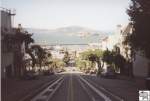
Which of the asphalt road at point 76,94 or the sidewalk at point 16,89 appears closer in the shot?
the asphalt road at point 76,94

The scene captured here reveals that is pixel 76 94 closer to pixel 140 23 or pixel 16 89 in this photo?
pixel 140 23

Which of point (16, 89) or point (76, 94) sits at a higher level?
point (16, 89)

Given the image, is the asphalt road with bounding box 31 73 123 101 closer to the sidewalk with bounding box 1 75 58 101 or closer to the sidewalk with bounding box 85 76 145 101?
the sidewalk with bounding box 85 76 145 101

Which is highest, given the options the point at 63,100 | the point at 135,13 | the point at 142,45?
the point at 135,13

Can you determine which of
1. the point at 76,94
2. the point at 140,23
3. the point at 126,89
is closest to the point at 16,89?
the point at 126,89

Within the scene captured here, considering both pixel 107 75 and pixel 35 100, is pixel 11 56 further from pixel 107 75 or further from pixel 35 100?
pixel 35 100

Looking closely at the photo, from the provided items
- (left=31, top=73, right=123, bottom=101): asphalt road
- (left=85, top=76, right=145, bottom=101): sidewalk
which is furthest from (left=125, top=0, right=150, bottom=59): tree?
(left=31, top=73, right=123, bottom=101): asphalt road

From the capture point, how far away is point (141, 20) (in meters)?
46.8

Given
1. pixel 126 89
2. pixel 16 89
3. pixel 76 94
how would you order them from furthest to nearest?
pixel 16 89
pixel 126 89
pixel 76 94

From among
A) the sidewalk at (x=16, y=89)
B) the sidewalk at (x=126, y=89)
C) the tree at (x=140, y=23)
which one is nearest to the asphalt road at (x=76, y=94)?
the sidewalk at (x=126, y=89)

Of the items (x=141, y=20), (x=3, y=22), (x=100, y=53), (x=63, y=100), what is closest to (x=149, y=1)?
(x=141, y=20)

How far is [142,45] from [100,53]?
103426mm

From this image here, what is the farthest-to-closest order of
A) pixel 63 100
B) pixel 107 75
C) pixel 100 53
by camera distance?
pixel 100 53
pixel 107 75
pixel 63 100

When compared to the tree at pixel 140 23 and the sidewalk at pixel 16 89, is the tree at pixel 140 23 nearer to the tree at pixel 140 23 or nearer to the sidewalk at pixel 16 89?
the tree at pixel 140 23
